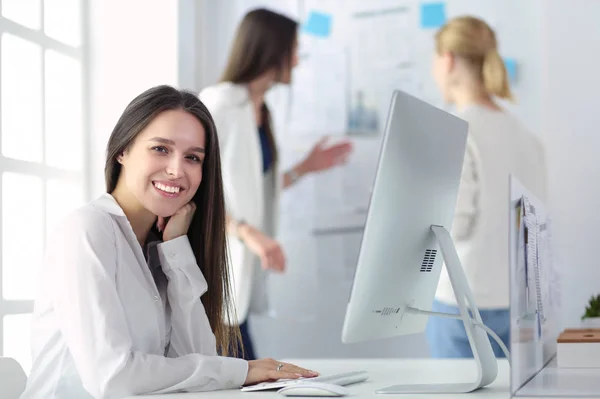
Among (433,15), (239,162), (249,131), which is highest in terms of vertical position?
(433,15)

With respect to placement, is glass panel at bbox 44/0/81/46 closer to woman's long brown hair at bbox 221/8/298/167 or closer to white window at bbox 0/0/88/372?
white window at bbox 0/0/88/372

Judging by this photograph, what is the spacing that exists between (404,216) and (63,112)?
1691 millimetres

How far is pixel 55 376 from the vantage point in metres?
1.69

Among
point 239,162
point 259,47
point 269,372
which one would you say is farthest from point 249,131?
point 269,372

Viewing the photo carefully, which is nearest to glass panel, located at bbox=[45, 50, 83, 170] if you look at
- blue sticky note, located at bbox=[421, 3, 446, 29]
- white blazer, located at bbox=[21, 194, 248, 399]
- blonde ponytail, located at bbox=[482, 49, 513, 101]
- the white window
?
the white window

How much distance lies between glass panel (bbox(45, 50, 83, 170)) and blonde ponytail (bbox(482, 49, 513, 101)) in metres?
1.44

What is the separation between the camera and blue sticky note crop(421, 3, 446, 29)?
3.92m

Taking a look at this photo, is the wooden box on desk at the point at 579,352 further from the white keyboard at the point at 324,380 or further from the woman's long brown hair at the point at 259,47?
the woman's long brown hair at the point at 259,47

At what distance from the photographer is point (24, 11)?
2553 mm

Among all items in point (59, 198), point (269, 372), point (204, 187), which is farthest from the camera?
point (59, 198)

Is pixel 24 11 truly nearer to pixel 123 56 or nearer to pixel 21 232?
pixel 123 56

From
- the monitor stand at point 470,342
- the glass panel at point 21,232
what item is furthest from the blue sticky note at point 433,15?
the monitor stand at point 470,342

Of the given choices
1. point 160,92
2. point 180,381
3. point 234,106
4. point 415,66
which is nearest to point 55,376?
point 180,381

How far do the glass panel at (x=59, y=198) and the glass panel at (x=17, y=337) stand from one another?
300 mm
